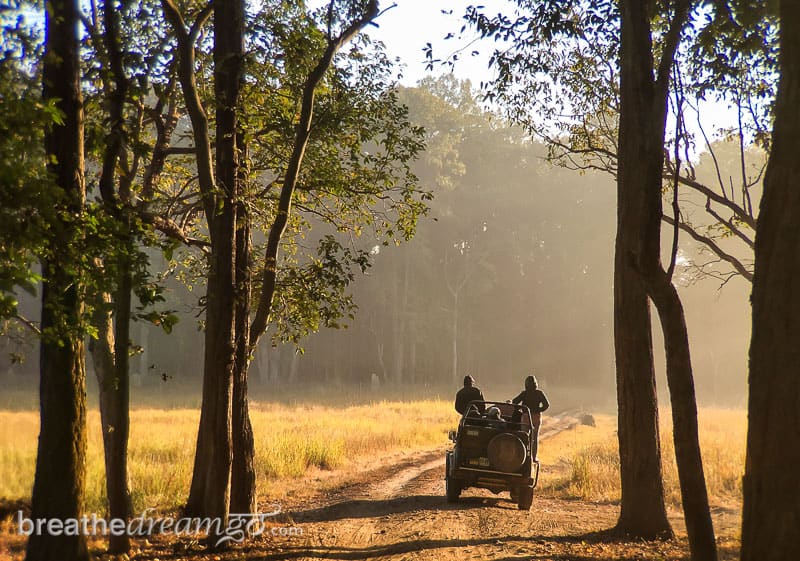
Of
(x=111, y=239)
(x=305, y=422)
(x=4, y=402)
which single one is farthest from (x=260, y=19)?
(x=4, y=402)

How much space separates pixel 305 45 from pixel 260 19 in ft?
3.51

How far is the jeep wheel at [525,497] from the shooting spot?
39.7 ft

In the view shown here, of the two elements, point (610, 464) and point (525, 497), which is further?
point (610, 464)

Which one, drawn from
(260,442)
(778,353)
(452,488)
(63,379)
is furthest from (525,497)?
(260,442)

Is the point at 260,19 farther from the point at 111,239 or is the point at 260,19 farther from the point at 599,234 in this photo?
the point at 599,234

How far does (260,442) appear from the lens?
1914 centimetres

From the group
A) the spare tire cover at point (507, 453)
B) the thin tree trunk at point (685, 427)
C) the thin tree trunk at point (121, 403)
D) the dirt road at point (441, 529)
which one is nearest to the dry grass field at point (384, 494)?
the dirt road at point (441, 529)

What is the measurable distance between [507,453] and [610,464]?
7621 mm

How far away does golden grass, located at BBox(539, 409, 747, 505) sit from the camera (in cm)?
1503

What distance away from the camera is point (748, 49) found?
454 inches

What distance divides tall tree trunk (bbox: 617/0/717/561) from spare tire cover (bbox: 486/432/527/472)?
4.48 m

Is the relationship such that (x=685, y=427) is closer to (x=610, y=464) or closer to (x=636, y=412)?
(x=636, y=412)

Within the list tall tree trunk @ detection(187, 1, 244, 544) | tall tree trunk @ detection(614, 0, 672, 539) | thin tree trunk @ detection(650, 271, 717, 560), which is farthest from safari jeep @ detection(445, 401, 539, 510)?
thin tree trunk @ detection(650, 271, 717, 560)

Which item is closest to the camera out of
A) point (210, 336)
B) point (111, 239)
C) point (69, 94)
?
point (111, 239)
